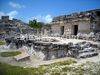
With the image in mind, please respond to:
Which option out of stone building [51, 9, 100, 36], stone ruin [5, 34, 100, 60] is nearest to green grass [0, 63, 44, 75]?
stone ruin [5, 34, 100, 60]

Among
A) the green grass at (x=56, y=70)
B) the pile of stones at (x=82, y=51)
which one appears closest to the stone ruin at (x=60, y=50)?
the pile of stones at (x=82, y=51)

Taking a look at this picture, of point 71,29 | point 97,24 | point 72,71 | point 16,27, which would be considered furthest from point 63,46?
point 16,27

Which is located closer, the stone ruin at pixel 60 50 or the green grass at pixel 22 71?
the green grass at pixel 22 71

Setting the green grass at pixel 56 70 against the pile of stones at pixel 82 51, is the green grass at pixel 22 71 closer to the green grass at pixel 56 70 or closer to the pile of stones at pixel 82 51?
the green grass at pixel 56 70

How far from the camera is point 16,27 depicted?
30.4m

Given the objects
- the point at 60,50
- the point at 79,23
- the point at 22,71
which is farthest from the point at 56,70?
the point at 79,23

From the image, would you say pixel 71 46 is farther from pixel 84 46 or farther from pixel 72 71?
pixel 72 71

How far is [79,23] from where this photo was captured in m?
15.1

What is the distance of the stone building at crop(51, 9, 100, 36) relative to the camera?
1407cm

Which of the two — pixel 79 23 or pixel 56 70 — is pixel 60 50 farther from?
pixel 79 23

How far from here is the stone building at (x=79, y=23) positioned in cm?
1407

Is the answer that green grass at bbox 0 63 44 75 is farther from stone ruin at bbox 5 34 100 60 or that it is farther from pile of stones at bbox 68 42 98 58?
pile of stones at bbox 68 42 98 58

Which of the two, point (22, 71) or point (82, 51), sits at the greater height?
point (82, 51)

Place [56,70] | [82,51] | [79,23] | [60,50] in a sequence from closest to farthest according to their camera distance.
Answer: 1. [56,70]
2. [82,51]
3. [60,50]
4. [79,23]
